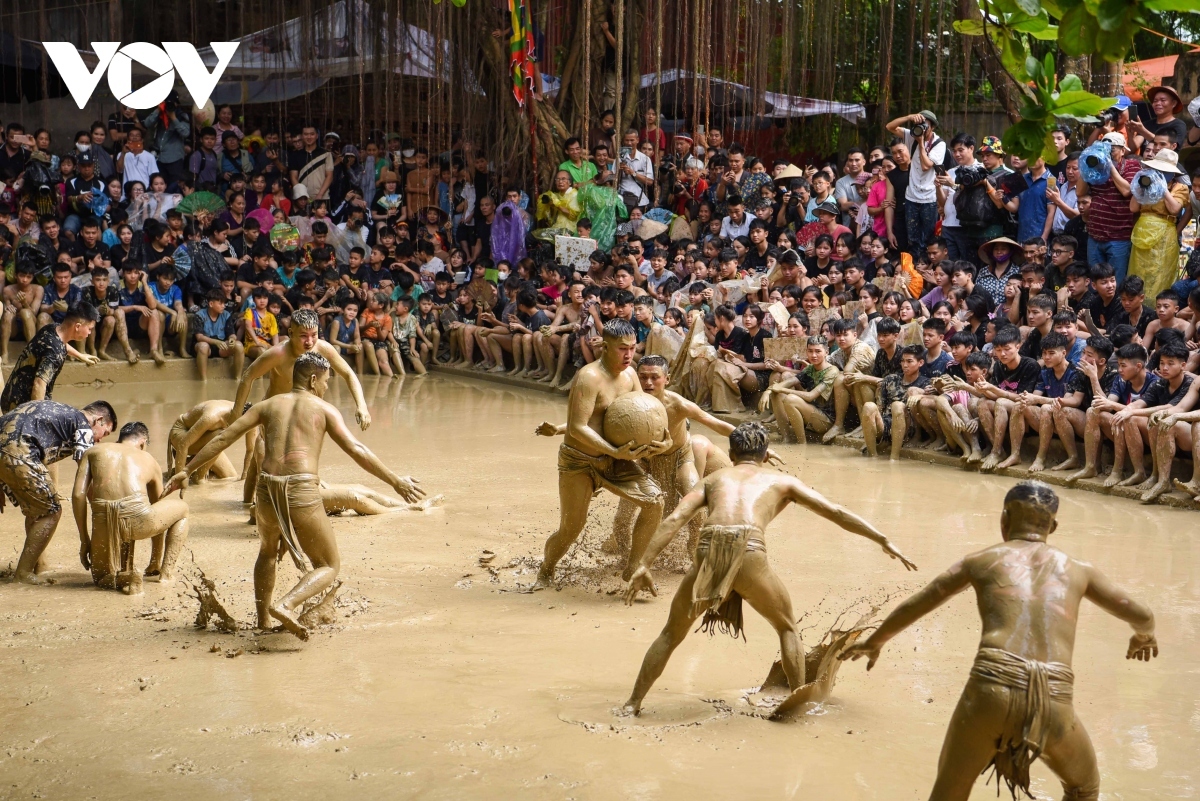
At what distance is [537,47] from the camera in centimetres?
1828

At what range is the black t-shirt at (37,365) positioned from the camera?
7.95 metres

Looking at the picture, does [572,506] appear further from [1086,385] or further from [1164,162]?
[1164,162]

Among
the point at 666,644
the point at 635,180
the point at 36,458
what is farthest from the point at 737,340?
the point at 666,644

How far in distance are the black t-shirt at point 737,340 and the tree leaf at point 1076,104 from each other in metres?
9.74

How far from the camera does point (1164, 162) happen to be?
11008mm

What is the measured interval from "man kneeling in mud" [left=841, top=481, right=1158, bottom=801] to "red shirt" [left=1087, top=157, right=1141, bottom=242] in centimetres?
802

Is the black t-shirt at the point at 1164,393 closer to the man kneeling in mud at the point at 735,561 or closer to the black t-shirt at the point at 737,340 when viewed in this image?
the black t-shirt at the point at 737,340

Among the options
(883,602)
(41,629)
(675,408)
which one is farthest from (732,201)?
(41,629)

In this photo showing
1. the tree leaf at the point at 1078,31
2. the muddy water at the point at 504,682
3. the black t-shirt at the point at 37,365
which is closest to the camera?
the tree leaf at the point at 1078,31

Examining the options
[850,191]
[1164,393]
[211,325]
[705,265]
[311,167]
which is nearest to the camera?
[1164,393]

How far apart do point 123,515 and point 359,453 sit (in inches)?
53.6

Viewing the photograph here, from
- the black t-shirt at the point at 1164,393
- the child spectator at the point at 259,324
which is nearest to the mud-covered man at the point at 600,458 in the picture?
the black t-shirt at the point at 1164,393

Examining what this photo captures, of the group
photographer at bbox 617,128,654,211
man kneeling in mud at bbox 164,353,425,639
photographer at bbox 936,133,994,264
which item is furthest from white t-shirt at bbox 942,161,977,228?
man kneeling in mud at bbox 164,353,425,639

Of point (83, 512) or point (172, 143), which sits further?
point (172, 143)
